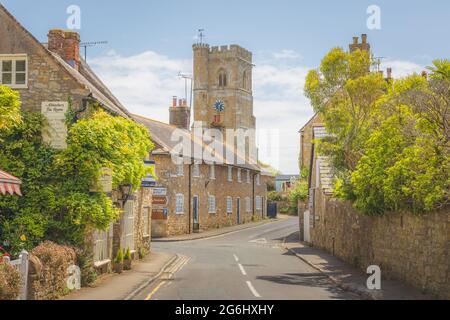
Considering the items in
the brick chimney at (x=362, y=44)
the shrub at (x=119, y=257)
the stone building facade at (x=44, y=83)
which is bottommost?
the shrub at (x=119, y=257)

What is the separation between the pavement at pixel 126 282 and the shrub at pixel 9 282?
2617 millimetres

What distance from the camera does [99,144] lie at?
63.3ft

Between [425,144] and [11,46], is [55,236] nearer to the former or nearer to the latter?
[11,46]

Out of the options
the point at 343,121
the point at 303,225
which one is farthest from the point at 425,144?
the point at 303,225

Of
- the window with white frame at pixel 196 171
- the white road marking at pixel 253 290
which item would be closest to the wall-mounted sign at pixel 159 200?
the window with white frame at pixel 196 171

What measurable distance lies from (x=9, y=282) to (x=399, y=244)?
11637 mm

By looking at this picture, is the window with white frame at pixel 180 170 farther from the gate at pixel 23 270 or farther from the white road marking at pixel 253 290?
the gate at pixel 23 270

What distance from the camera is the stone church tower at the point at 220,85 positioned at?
113 m

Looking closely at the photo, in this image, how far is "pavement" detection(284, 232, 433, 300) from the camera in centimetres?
1706

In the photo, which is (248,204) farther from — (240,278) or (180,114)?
(240,278)

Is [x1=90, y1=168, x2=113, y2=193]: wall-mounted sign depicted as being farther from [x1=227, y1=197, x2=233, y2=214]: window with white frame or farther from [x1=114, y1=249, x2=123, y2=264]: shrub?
[x1=227, y1=197, x2=233, y2=214]: window with white frame

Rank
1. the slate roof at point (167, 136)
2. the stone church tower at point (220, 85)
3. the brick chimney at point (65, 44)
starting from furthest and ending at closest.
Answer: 1. the stone church tower at point (220, 85)
2. the slate roof at point (167, 136)
3. the brick chimney at point (65, 44)

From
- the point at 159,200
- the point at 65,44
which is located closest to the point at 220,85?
the point at 159,200

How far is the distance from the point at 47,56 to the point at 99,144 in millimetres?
3544
